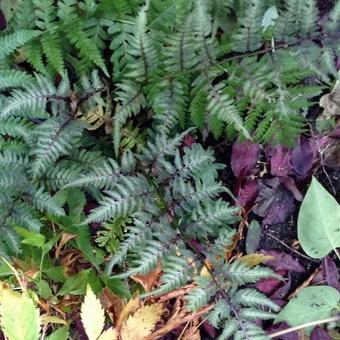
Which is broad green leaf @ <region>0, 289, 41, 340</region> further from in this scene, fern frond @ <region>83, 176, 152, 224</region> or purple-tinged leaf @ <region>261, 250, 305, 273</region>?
purple-tinged leaf @ <region>261, 250, 305, 273</region>

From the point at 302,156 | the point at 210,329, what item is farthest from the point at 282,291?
the point at 302,156

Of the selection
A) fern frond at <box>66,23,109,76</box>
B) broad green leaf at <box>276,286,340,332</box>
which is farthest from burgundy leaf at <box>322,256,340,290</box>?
fern frond at <box>66,23,109,76</box>

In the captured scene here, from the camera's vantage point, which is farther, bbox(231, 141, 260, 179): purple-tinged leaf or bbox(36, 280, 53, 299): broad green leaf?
bbox(231, 141, 260, 179): purple-tinged leaf

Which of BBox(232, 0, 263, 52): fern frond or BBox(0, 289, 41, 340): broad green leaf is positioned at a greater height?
BBox(232, 0, 263, 52): fern frond

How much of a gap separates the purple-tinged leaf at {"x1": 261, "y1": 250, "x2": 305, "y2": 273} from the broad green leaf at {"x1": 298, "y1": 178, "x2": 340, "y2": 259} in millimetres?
94

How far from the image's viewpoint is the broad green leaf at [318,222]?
2.03 metres

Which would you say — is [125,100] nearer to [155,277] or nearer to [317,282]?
[155,277]

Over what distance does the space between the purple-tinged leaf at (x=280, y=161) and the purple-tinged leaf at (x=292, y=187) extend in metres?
0.02

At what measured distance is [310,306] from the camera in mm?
2100

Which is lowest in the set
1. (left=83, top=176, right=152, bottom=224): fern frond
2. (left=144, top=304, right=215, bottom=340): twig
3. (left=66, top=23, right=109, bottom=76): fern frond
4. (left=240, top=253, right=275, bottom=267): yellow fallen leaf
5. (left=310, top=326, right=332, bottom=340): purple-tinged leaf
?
A: (left=310, top=326, right=332, bottom=340): purple-tinged leaf

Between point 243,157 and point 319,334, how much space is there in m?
0.72

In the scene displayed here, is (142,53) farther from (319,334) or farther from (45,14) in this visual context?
(319,334)

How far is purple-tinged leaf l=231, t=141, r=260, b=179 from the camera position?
2143 millimetres

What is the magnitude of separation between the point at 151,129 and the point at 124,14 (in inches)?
16.9
